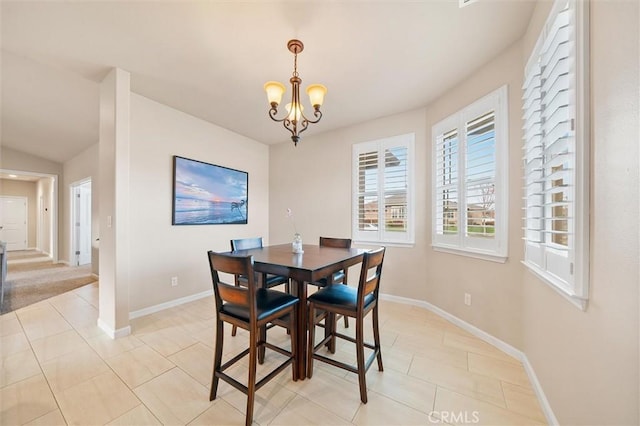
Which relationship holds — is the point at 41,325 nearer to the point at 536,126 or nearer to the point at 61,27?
the point at 61,27

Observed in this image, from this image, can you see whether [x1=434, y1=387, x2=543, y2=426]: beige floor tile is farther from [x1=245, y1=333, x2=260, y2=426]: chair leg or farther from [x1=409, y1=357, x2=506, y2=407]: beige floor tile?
[x1=245, y1=333, x2=260, y2=426]: chair leg

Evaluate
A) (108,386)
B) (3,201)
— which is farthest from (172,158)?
(3,201)

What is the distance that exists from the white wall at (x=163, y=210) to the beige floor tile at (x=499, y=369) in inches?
135

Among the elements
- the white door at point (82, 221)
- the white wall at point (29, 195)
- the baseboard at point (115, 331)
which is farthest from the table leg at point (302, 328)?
the white wall at point (29, 195)

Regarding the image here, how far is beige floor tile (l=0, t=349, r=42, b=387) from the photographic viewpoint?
1.76 m

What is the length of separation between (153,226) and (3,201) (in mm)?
8643

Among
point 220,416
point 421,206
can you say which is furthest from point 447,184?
point 220,416

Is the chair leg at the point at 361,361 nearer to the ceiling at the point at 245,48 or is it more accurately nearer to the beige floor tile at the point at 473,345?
the beige floor tile at the point at 473,345

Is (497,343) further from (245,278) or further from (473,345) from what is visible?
(245,278)

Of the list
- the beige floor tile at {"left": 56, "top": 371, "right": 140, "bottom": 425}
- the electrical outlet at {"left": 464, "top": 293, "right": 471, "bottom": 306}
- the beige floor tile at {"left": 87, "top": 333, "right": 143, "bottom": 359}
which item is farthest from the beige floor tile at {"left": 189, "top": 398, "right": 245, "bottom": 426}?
the electrical outlet at {"left": 464, "top": 293, "right": 471, "bottom": 306}

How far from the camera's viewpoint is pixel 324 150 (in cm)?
404

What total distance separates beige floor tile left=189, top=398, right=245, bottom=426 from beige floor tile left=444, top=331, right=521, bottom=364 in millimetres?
1880

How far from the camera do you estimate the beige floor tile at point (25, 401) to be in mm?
1448

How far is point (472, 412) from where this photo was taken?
59.0 inches
